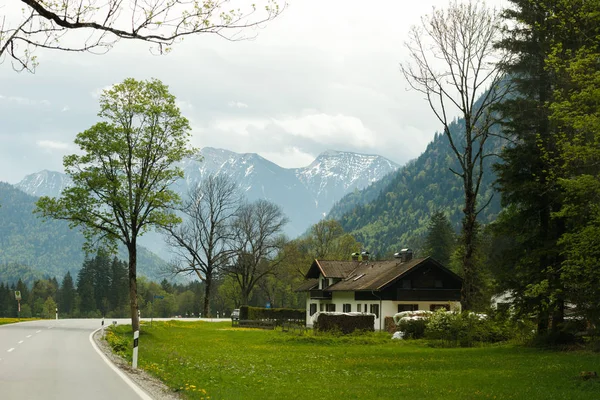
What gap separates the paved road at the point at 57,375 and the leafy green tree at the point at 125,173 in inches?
415

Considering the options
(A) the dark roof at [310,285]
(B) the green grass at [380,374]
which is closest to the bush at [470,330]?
(B) the green grass at [380,374]

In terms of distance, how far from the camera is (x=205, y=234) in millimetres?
72500

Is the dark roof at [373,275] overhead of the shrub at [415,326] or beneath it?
overhead

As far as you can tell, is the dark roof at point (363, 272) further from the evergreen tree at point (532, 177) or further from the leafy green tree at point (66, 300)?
the leafy green tree at point (66, 300)

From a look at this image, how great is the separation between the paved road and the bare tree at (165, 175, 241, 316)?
41050 millimetres

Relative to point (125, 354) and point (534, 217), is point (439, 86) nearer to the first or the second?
point (534, 217)

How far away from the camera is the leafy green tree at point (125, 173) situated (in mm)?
37656

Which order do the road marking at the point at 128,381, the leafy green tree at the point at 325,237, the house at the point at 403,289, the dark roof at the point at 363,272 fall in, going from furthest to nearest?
the leafy green tree at the point at 325,237
the dark roof at the point at 363,272
the house at the point at 403,289
the road marking at the point at 128,381

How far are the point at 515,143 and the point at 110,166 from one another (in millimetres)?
22841

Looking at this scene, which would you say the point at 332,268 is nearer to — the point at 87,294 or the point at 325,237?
the point at 325,237

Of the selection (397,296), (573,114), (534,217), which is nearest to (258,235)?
(397,296)

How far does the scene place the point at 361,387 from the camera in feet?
52.2

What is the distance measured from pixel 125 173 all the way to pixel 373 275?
31748mm

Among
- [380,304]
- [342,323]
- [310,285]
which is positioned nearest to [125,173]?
[342,323]
